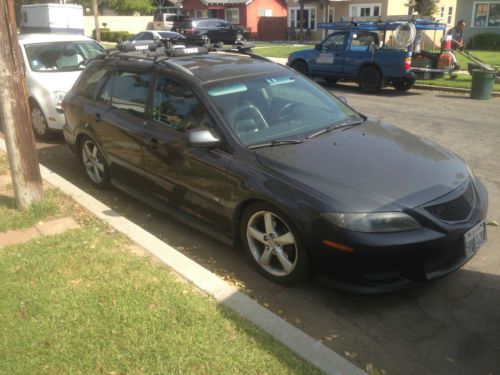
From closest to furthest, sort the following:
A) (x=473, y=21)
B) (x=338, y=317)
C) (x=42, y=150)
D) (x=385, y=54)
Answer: (x=338, y=317)
(x=42, y=150)
(x=385, y=54)
(x=473, y=21)

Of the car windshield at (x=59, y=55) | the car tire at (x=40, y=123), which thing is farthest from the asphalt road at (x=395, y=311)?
the car windshield at (x=59, y=55)

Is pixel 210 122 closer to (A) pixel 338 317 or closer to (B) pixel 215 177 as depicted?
(B) pixel 215 177

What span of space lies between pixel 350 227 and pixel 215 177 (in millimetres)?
1289

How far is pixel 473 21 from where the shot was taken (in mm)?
29406

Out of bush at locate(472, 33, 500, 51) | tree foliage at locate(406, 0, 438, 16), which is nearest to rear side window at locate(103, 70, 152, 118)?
tree foliage at locate(406, 0, 438, 16)

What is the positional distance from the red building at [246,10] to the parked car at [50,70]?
1277 inches

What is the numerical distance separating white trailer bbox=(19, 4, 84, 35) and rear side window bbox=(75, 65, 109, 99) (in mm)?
13905

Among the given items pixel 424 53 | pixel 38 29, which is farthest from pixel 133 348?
pixel 38 29

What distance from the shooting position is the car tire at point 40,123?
325 inches

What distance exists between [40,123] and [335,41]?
9.19 metres

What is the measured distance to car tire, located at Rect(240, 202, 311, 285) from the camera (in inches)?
144

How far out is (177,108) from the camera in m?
4.67

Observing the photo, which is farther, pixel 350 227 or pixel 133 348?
pixel 350 227

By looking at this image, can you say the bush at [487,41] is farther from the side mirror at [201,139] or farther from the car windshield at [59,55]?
the side mirror at [201,139]
